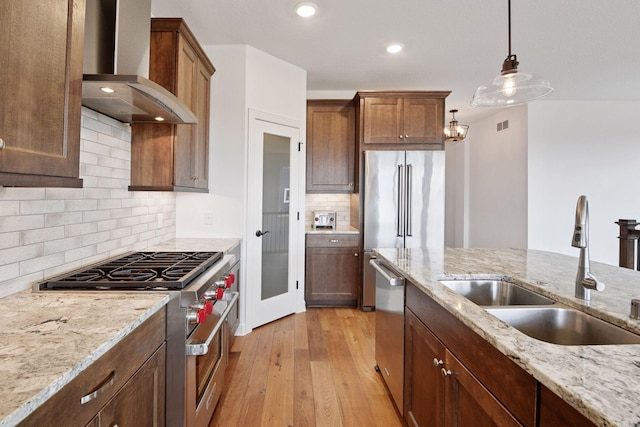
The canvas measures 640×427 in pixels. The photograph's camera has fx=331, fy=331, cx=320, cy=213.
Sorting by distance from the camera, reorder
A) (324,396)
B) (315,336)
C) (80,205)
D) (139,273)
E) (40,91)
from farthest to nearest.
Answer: (315,336), (324,396), (80,205), (139,273), (40,91)

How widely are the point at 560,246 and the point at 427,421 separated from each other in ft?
14.9

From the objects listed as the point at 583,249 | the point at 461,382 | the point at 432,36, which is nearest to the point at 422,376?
the point at 461,382

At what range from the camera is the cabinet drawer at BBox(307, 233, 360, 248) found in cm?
401

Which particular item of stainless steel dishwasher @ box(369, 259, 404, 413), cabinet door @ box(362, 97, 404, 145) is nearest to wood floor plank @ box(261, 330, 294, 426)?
stainless steel dishwasher @ box(369, 259, 404, 413)

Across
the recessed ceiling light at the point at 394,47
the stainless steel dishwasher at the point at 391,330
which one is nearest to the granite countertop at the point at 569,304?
the stainless steel dishwasher at the point at 391,330

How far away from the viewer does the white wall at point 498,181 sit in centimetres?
494

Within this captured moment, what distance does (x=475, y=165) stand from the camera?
6145mm

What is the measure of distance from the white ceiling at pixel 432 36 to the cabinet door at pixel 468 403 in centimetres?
255

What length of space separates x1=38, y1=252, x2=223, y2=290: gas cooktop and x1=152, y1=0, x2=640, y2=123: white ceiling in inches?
76.8

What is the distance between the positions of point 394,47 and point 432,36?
0.37m

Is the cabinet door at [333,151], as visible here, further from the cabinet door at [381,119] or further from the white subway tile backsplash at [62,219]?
the white subway tile backsplash at [62,219]

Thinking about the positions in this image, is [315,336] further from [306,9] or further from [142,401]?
[306,9]

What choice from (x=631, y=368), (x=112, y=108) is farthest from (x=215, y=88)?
(x=631, y=368)

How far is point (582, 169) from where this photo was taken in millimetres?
4824
